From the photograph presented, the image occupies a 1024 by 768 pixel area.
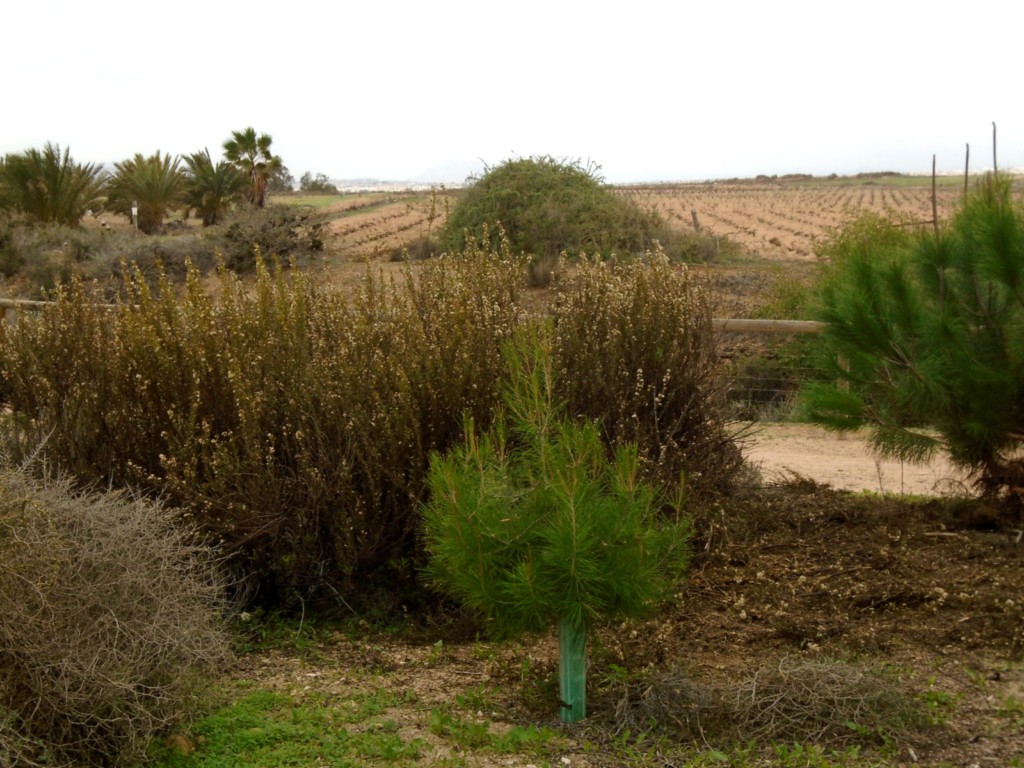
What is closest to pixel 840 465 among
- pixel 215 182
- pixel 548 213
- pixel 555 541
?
pixel 555 541

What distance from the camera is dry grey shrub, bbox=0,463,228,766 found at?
3.46m

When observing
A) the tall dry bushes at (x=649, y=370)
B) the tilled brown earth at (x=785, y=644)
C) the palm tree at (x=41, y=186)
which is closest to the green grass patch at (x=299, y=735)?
the tilled brown earth at (x=785, y=644)

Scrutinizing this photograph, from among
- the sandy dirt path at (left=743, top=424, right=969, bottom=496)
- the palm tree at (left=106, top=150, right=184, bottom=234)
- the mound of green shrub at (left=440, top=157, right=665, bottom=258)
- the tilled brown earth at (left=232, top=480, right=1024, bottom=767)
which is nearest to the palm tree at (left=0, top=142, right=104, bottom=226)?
the palm tree at (left=106, top=150, right=184, bottom=234)

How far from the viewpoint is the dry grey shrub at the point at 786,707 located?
372 cm

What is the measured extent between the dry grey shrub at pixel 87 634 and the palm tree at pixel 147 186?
28934mm

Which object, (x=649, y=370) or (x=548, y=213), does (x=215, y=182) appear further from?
(x=649, y=370)

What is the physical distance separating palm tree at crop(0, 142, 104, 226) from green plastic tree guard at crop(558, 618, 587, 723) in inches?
1049

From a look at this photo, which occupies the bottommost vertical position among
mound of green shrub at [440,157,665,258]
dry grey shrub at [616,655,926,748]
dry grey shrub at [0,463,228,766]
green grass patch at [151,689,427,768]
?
green grass patch at [151,689,427,768]

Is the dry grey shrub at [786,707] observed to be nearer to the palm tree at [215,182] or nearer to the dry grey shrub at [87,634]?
the dry grey shrub at [87,634]

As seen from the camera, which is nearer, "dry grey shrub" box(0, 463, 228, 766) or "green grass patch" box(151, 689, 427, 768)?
"dry grey shrub" box(0, 463, 228, 766)

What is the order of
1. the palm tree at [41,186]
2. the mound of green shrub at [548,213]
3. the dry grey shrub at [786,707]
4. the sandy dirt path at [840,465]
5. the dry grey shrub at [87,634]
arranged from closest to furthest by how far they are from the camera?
the dry grey shrub at [87,634] < the dry grey shrub at [786,707] < the sandy dirt path at [840,465] < the mound of green shrub at [548,213] < the palm tree at [41,186]

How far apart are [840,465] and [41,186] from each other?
24415 mm

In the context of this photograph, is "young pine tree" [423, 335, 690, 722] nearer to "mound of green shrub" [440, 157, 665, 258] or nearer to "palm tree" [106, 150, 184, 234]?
"mound of green shrub" [440, 157, 665, 258]

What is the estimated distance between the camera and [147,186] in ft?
104
